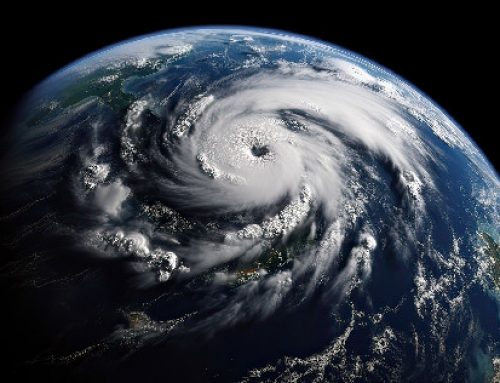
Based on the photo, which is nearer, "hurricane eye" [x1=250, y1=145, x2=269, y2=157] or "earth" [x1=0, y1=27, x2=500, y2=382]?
"earth" [x1=0, y1=27, x2=500, y2=382]

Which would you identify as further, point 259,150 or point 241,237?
point 259,150

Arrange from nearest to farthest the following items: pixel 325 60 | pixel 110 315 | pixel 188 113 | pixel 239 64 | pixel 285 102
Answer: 1. pixel 110 315
2. pixel 188 113
3. pixel 285 102
4. pixel 239 64
5. pixel 325 60

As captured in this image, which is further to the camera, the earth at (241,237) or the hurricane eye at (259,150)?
the hurricane eye at (259,150)

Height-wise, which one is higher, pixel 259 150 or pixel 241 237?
pixel 259 150

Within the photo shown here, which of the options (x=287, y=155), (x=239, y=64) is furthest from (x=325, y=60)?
(x=287, y=155)

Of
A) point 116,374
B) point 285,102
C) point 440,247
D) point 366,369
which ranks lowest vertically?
point 116,374

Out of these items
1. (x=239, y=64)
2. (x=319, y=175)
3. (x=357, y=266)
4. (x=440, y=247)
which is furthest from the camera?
(x=239, y=64)

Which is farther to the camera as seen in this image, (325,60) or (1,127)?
(325,60)

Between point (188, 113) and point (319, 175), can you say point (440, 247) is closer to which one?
point (319, 175)
